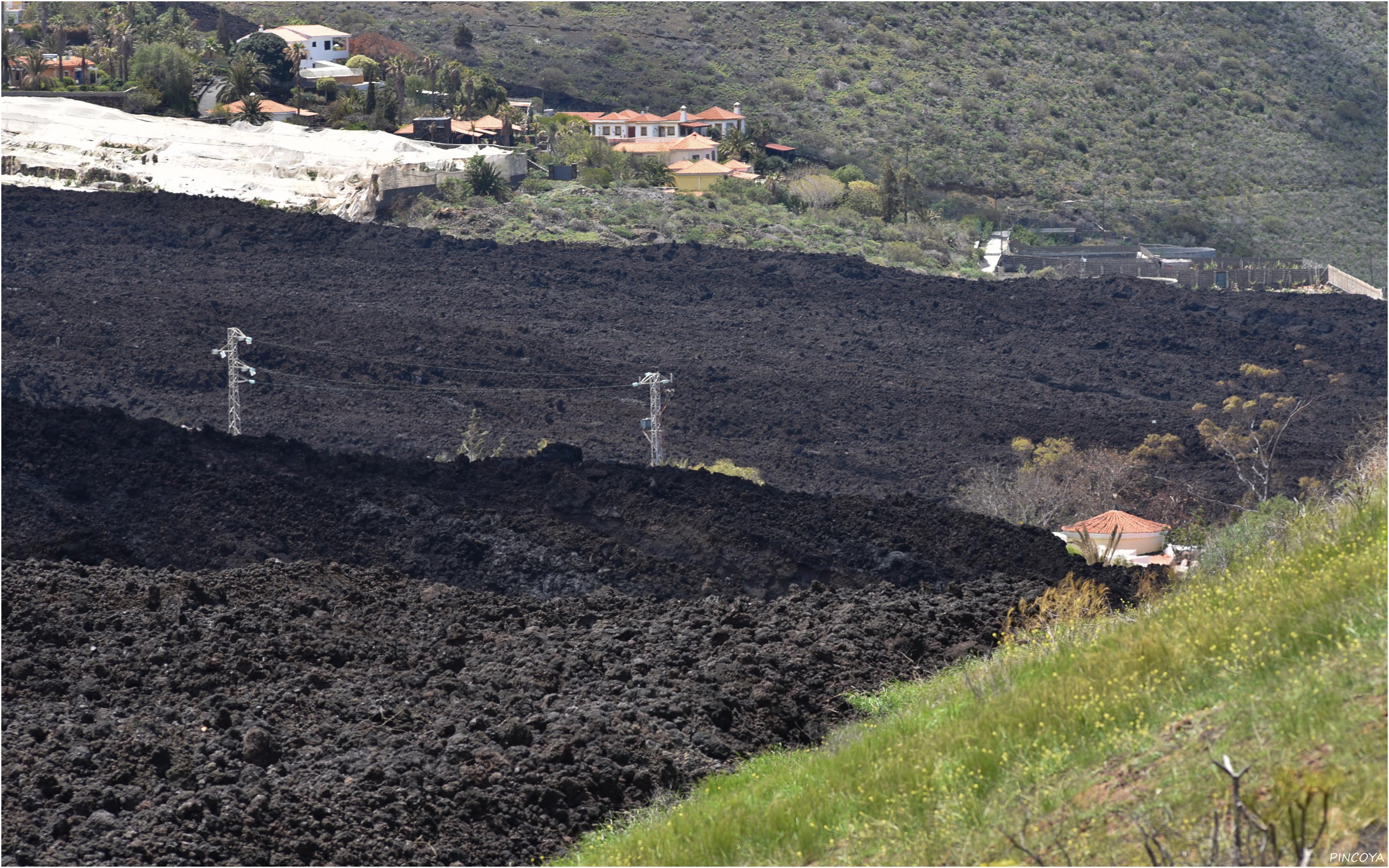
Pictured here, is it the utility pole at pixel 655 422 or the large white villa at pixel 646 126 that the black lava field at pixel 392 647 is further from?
the large white villa at pixel 646 126

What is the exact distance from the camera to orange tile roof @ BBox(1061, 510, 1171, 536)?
105 ft

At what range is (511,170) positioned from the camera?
68250mm

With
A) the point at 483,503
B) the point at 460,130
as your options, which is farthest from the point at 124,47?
the point at 483,503

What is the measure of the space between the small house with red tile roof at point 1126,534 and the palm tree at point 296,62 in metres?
48.4

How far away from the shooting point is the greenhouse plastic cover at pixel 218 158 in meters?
62.4

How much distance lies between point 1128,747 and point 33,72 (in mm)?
75302

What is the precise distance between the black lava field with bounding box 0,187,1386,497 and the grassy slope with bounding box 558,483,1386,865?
96.2 ft

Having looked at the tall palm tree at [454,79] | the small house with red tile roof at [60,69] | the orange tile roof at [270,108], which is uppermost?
the tall palm tree at [454,79]

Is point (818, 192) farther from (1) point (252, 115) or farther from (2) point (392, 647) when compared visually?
(2) point (392, 647)

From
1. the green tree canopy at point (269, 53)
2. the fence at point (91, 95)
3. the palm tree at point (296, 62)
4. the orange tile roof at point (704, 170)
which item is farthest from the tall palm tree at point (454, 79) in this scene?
the fence at point (91, 95)

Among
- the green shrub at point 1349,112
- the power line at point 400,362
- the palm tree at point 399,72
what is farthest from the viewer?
the green shrub at point 1349,112

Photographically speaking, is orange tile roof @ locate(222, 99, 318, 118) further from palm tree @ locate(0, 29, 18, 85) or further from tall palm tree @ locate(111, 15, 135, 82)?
palm tree @ locate(0, 29, 18, 85)

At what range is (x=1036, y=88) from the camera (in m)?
92.6

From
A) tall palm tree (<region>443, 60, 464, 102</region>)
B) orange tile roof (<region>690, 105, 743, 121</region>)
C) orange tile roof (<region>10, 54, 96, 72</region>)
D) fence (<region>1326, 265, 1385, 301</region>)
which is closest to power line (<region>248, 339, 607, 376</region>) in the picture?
orange tile roof (<region>10, 54, 96, 72</region>)
